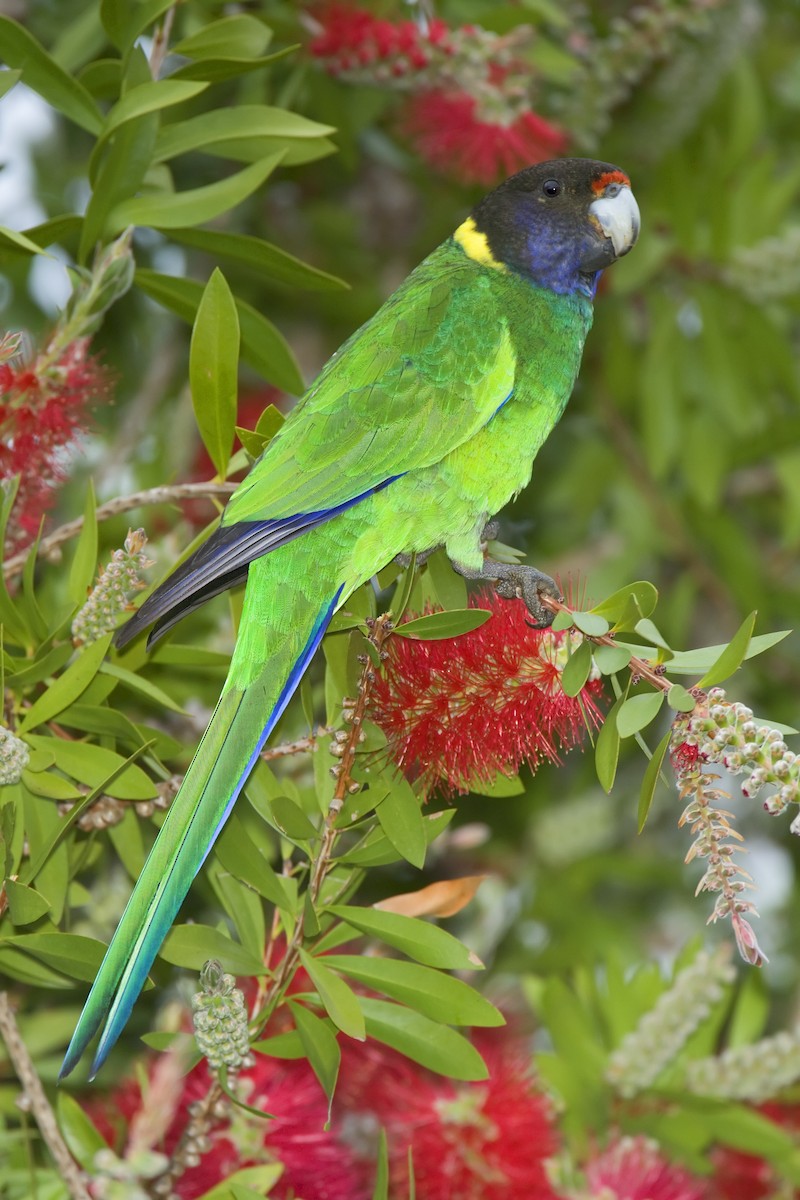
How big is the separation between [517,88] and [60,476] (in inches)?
45.7

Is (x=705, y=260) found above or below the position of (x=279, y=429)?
below

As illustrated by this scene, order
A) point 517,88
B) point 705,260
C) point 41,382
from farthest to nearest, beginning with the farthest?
1. point 705,260
2. point 517,88
3. point 41,382

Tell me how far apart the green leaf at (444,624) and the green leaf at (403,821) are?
0.56 ft

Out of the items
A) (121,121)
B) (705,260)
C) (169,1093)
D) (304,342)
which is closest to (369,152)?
(304,342)

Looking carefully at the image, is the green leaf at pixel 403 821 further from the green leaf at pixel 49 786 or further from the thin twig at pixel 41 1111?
the thin twig at pixel 41 1111

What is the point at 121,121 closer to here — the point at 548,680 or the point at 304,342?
the point at 548,680

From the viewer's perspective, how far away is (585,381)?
3291 mm

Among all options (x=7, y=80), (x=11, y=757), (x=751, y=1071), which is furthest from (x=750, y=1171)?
(x=7, y=80)

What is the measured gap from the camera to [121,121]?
67.5 inches

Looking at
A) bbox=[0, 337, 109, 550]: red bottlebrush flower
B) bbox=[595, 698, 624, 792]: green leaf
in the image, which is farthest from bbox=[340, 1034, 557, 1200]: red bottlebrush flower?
bbox=[0, 337, 109, 550]: red bottlebrush flower

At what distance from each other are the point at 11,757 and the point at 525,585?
2.36 feet

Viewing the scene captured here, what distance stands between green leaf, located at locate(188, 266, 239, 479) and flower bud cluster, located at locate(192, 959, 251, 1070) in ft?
2.26

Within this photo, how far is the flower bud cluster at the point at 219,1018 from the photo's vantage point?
4.23 ft

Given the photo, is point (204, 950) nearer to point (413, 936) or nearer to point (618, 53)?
point (413, 936)
